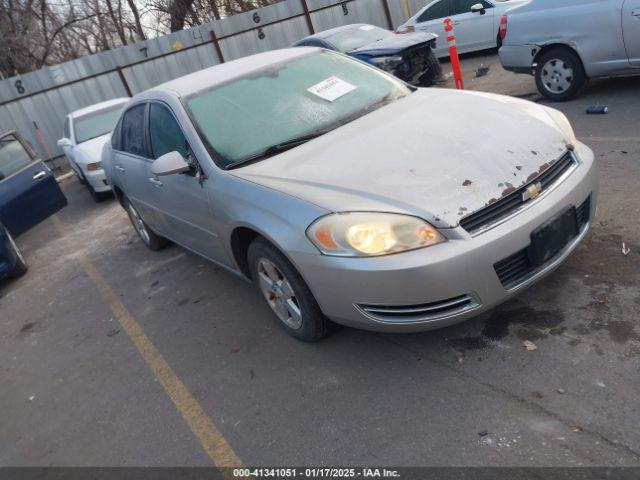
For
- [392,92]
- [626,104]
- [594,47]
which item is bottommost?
[626,104]

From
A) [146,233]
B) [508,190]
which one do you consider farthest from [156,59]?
[508,190]

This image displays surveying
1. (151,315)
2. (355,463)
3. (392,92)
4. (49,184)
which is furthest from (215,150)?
(49,184)

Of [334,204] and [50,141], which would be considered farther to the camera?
[50,141]

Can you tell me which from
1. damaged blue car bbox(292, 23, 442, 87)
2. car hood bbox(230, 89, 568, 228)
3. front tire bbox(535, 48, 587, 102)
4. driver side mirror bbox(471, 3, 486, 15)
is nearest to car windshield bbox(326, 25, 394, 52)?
damaged blue car bbox(292, 23, 442, 87)

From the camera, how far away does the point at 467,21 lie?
37.3 feet

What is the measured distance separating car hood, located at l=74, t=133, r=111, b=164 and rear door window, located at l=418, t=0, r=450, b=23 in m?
7.25

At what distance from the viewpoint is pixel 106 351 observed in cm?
419

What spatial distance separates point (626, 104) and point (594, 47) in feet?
2.45

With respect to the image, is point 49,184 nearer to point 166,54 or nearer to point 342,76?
point 342,76

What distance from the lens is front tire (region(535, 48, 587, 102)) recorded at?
6547mm

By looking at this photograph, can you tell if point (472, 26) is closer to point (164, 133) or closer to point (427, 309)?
point (164, 133)

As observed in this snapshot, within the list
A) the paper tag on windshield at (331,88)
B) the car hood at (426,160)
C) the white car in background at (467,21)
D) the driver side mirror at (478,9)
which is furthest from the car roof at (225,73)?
the white car in background at (467,21)

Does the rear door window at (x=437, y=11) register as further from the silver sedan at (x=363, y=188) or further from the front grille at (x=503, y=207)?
the front grille at (x=503, y=207)

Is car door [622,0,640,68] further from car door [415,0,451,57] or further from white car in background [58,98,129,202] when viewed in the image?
white car in background [58,98,129,202]
